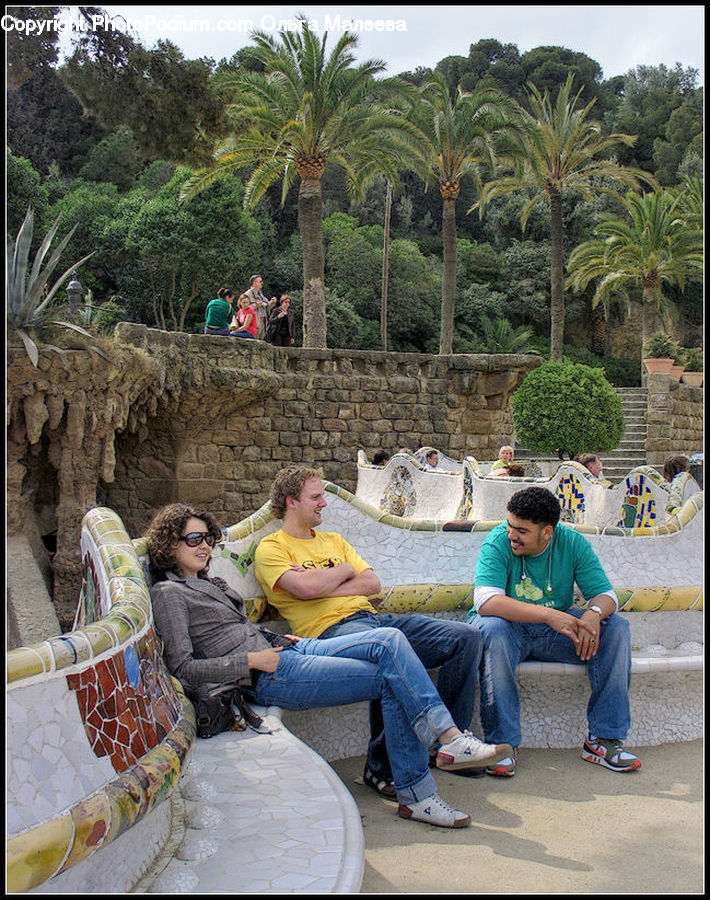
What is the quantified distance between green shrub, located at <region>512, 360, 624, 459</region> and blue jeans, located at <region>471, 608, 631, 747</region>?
1284 centimetres

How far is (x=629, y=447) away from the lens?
23172 mm

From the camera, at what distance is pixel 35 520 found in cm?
1177

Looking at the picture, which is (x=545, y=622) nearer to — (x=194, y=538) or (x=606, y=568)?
(x=606, y=568)

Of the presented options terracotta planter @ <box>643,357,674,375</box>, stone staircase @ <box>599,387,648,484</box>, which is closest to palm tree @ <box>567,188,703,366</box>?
stone staircase @ <box>599,387,648,484</box>

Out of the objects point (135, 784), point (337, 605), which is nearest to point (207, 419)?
point (337, 605)

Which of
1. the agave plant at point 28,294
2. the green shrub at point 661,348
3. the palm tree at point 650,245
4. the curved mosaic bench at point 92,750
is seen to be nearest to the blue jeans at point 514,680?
the curved mosaic bench at point 92,750

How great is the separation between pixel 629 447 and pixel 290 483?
20.5m

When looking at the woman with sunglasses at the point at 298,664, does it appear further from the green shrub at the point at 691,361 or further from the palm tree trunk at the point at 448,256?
the green shrub at the point at 691,361

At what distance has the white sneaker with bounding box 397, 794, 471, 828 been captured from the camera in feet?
9.92

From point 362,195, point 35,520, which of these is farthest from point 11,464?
point 362,195

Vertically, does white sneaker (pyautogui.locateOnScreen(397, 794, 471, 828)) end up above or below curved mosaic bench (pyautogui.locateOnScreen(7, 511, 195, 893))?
below

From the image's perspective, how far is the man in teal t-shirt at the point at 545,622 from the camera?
3715 millimetres

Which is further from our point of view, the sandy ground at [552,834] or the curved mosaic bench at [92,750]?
the sandy ground at [552,834]

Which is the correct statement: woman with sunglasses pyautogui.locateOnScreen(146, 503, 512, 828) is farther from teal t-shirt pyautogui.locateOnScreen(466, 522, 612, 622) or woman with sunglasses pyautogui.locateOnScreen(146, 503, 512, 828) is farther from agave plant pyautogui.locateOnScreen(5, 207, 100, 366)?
agave plant pyautogui.locateOnScreen(5, 207, 100, 366)
